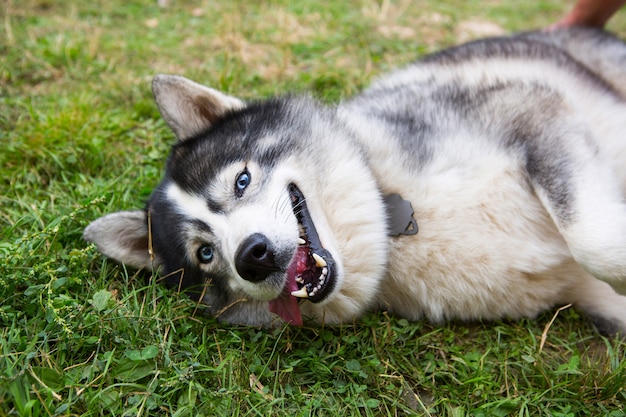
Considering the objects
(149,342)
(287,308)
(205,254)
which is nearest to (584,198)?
(287,308)

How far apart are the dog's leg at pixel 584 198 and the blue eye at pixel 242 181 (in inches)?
56.0

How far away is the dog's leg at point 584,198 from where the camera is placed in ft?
7.60

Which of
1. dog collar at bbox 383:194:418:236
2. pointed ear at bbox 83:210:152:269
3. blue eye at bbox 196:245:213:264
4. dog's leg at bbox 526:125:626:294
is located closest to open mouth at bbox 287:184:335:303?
dog collar at bbox 383:194:418:236

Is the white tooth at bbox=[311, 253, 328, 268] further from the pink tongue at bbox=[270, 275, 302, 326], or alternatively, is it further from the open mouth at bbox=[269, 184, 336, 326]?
the pink tongue at bbox=[270, 275, 302, 326]

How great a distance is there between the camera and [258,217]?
2428mm

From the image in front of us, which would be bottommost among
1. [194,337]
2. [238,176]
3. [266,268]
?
[194,337]

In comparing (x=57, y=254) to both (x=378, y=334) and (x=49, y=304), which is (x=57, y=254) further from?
(x=378, y=334)

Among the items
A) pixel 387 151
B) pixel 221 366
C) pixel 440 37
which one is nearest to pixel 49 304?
pixel 221 366

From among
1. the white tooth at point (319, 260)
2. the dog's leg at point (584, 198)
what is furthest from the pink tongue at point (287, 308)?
the dog's leg at point (584, 198)

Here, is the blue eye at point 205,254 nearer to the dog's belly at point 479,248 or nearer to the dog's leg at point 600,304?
the dog's belly at point 479,248

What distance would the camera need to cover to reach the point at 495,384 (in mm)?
2387

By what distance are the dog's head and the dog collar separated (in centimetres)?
5

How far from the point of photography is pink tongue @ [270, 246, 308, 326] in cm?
248

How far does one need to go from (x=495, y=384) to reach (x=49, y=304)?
2037 mm
